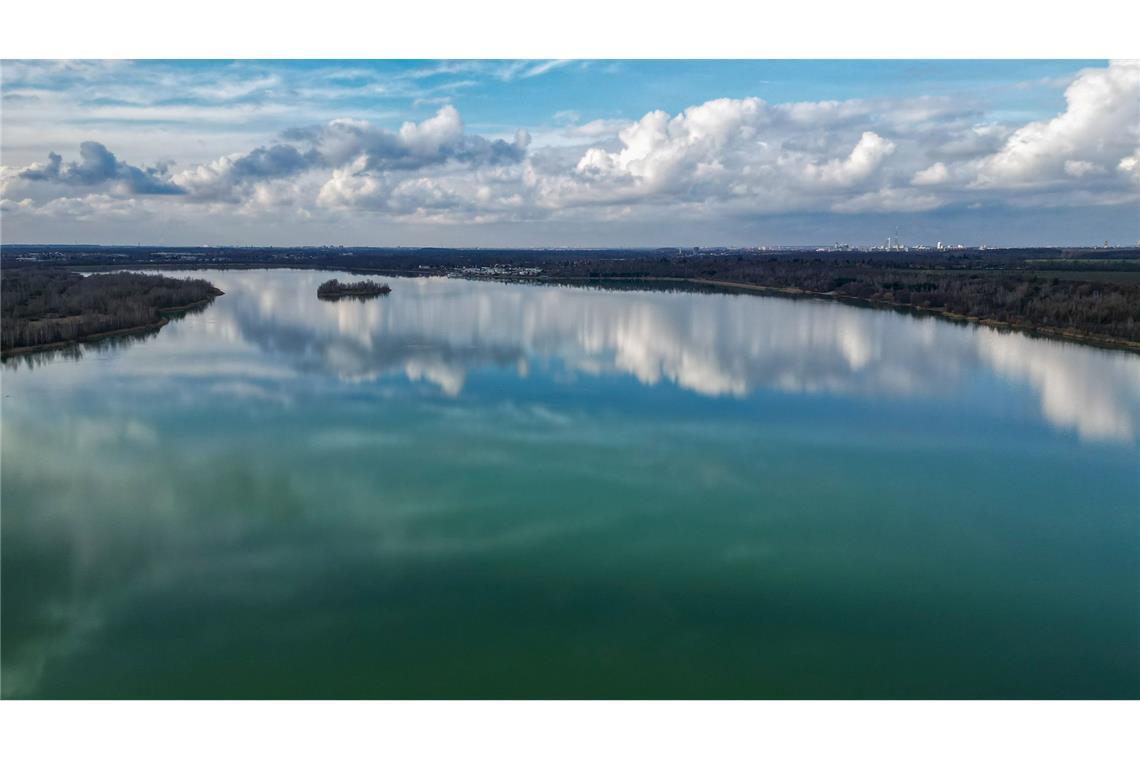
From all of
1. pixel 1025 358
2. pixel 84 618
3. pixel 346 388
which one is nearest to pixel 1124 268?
pixel 1025 358

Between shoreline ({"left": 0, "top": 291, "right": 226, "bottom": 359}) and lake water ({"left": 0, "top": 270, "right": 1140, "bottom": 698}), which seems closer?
lake water ({"left": 0, "top": 270, "right": 1140, "bottom": 698})

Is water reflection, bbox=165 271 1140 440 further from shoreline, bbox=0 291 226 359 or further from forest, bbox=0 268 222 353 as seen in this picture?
forest, bbox=0 268 222 353

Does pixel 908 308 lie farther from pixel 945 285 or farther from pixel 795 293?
pixel 795 293

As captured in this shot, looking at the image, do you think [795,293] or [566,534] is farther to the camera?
[795,293]

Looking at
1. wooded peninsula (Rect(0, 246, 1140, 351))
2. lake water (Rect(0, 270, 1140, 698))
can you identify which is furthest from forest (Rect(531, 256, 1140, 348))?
lake water (Rect(0, 270, 1140, 698))

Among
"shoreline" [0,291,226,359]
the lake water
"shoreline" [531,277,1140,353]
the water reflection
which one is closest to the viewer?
the lake water

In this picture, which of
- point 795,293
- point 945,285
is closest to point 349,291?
point 795,293

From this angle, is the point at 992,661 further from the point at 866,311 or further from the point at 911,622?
the point at 866,311
